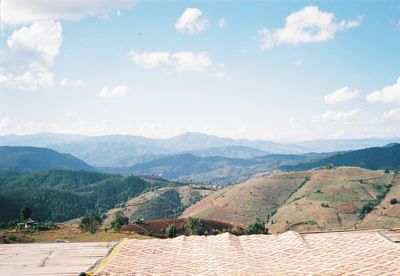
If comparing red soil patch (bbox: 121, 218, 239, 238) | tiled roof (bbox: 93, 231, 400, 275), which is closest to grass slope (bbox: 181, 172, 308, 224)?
red soil patch (bbox: 121, 218, 239, 238)

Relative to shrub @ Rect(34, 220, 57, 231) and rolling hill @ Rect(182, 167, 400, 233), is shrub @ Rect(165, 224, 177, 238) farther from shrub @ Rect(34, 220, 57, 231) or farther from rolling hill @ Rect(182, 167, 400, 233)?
rolling hill @ Rect(182, 167, 400, 233)

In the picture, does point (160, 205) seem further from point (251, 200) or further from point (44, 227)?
point (44, 227)

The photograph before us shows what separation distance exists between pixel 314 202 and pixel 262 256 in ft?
396

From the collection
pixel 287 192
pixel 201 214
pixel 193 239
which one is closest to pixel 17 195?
pixel 201 214

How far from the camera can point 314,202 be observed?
121m

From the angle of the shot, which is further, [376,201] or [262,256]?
[376,201]

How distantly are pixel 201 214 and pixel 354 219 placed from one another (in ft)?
171

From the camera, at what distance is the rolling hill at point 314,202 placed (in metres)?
101

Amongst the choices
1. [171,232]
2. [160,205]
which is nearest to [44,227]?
[171,232]

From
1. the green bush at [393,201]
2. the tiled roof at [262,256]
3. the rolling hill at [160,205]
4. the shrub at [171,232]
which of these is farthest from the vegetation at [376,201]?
the tiled roof at [262,256]

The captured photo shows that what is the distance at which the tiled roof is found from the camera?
6078mm

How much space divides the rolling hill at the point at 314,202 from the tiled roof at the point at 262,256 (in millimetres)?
87510

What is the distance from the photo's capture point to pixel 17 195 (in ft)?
516

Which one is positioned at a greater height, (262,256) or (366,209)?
(262,256)
